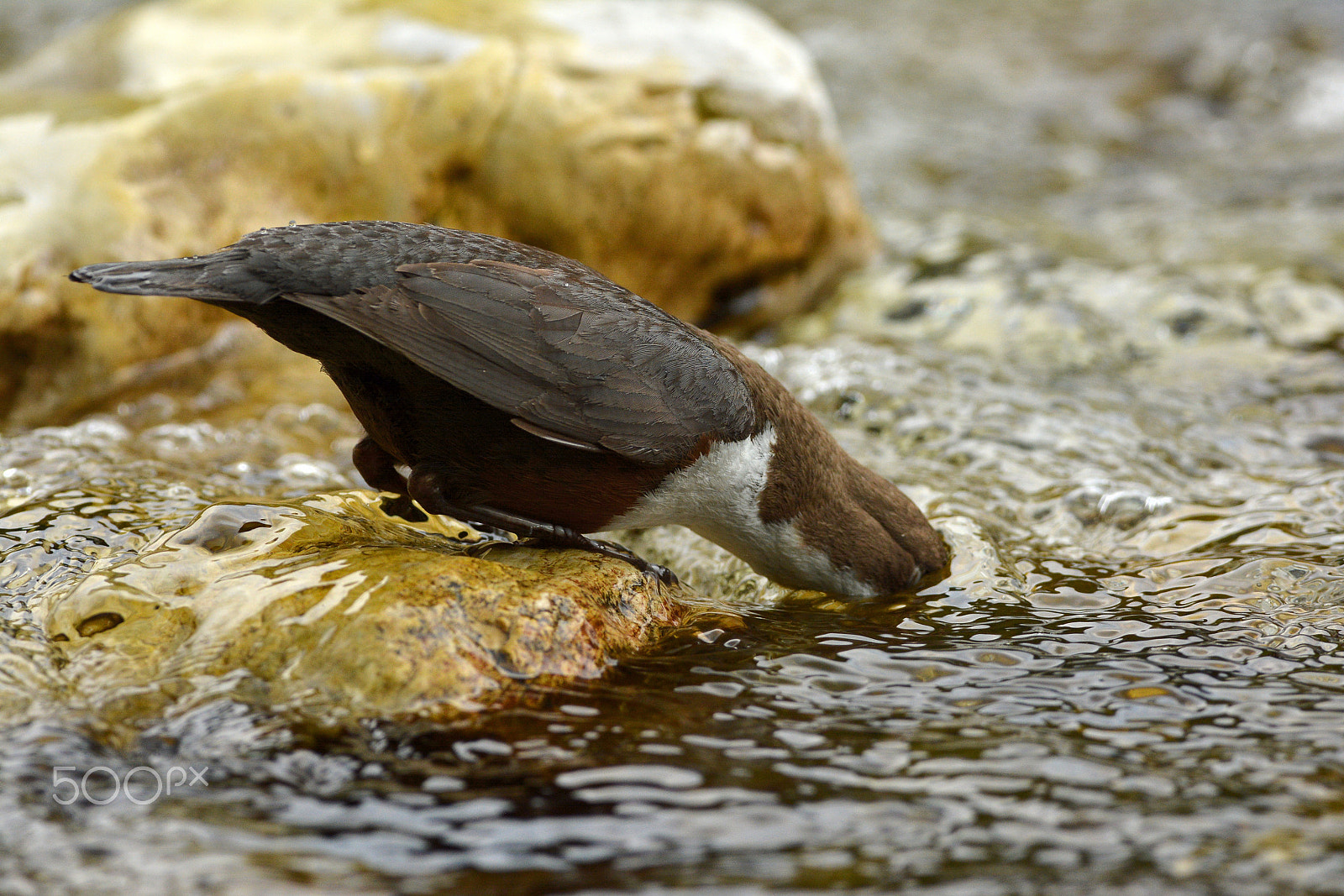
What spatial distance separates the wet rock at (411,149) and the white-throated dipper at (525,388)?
235 centimetres

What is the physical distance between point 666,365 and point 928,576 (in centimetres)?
116

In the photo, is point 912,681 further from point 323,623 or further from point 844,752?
point 323,623

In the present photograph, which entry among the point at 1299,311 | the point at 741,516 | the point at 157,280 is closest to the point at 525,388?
the point at 741,516

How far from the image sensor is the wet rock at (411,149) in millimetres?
5105

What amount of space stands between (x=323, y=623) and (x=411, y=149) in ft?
12.0

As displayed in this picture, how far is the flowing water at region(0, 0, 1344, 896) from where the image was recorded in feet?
7.13

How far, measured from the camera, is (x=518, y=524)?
10.9 feet

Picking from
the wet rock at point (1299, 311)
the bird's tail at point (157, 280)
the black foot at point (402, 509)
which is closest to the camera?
the bird's tail at point (157, 280)

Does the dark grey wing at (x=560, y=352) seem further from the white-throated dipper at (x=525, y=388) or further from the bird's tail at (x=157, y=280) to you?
the bird's tail at (x=157, y=280)

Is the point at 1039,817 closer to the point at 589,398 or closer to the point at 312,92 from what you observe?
the point at 589,398

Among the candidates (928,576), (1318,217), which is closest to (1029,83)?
(1318,217)

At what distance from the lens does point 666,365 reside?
325 cm

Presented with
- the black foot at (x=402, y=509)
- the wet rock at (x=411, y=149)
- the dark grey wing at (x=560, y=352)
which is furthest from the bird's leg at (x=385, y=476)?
the wet rock at (x=411, y=149)

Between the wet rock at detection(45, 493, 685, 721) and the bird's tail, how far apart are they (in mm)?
600
